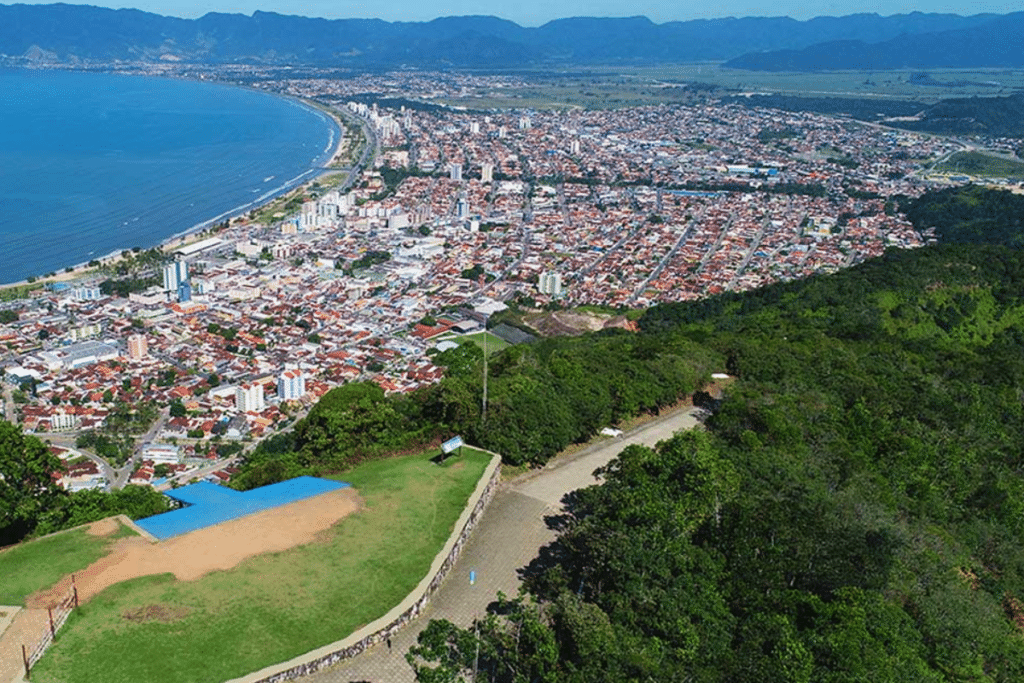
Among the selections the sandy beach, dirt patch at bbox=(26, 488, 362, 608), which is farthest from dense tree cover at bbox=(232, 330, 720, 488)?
the sandy beach

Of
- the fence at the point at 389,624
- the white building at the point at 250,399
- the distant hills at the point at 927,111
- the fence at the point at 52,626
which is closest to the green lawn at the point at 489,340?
the white building at the point at 250,399

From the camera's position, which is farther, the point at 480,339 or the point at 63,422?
the point at 480,339

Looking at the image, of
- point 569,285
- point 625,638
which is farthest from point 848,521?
point 569,285

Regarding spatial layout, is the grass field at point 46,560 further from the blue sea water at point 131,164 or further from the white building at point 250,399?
the blue sea water at point 131,164

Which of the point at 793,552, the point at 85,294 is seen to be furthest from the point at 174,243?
the point at 793,552

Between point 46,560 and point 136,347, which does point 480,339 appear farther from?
point 46,560
